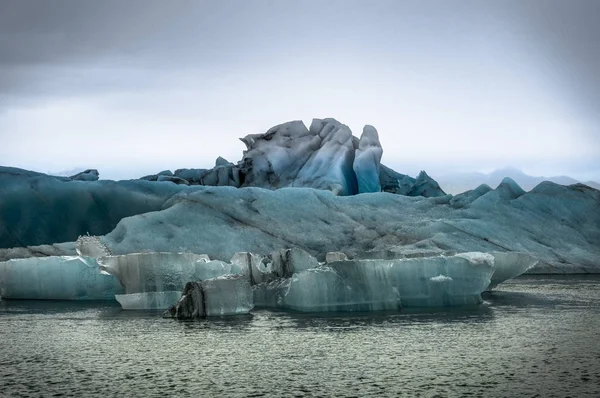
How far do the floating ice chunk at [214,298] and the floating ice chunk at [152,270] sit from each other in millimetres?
1617

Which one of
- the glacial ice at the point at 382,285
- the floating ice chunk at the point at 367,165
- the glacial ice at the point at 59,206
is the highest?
the floating ice chunk at the point at 367,165

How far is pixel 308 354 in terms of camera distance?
10523 millimetres

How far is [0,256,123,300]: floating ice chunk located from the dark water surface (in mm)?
3139

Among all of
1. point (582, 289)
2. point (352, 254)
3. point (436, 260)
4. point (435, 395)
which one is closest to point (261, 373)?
point (435, 395)

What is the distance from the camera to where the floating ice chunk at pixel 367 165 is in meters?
37.4

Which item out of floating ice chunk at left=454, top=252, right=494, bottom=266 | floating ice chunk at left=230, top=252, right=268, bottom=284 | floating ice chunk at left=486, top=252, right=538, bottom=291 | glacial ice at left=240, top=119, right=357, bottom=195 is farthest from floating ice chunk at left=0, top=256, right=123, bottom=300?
glacial ice at left=240, top=119, right=357, bottom=195

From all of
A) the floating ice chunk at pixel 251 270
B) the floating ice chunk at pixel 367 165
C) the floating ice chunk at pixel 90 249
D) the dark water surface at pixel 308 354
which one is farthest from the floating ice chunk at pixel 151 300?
the floating ice chunk at pixel 367 165

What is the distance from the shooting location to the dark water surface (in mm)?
8469

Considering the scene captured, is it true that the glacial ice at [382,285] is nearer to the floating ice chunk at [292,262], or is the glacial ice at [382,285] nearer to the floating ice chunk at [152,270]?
the floating ice chunk at [292,262]

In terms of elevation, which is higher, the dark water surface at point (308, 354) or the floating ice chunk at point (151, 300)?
the floating ice chunk at point (151, 300)

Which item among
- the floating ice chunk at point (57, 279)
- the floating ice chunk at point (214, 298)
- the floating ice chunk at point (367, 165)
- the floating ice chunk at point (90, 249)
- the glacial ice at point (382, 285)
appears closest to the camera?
the floating ice chunk at point (214, 298)

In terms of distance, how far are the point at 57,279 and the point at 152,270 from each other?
4113 millimetres

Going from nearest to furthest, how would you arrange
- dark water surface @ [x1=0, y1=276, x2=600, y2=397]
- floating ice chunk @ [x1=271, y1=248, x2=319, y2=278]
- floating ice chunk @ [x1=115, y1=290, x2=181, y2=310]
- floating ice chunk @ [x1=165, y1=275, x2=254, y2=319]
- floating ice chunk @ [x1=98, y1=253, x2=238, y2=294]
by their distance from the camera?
dark water surface @ [x1=0, y1=276, x2=600, y2=397]
floating ice chunk @ [x1=165, y1=275, x2=254, y2=319]
floating ice chunk @ [x1=98, y1=253, x2=238, y2=294]
floating ice chunk @ [x1=115, y1=290, x2=181, y2=310]
floating ice chunk @ [x1=271, y1=248, x2=319, y2=278]

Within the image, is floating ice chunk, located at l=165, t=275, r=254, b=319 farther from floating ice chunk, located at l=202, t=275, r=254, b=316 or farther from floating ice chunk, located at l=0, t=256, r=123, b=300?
floating ice chunk, located at l=0, t=256, r=123, b=300
